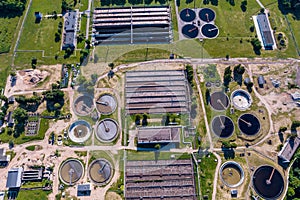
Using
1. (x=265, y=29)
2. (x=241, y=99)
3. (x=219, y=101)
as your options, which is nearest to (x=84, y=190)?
(x=219, y=101)

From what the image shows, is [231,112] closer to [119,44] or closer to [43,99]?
[119,44]

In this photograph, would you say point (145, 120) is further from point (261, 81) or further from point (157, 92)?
point (261, 81)

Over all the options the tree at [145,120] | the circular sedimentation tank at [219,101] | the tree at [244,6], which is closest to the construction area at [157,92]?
the tree at [145,120]

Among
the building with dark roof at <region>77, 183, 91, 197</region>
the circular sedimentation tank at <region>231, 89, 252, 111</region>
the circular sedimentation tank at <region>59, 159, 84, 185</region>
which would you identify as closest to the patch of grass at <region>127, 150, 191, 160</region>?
the building with dark roof at <region>77, 183, 91, 197</region>

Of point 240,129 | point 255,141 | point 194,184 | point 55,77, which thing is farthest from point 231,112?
point 55,77

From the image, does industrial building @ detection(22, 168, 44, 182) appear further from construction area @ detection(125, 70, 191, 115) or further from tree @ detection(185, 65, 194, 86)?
tree @ detection(185, 65, 194, 86)
